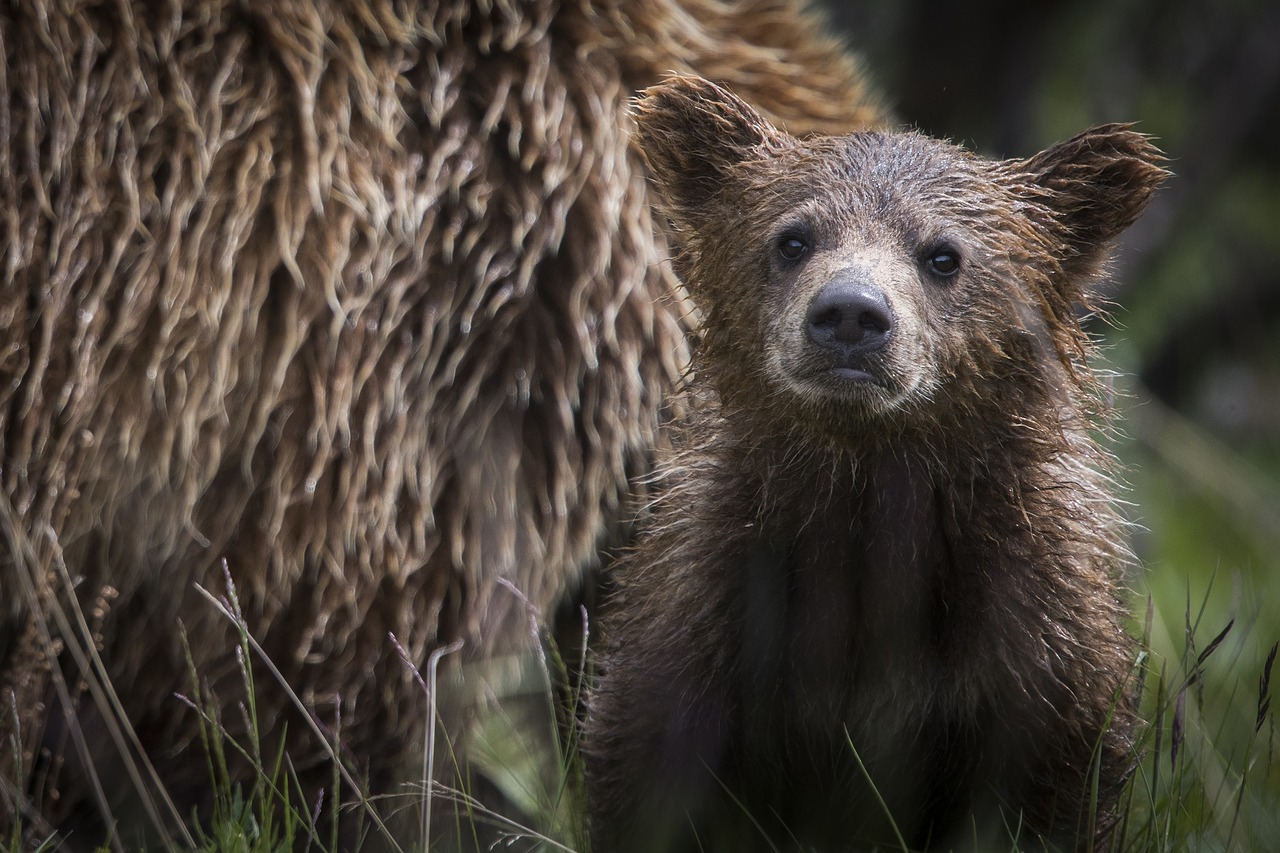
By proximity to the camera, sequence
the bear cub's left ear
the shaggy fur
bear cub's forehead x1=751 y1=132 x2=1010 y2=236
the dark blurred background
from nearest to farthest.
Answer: bear cub's forehead x1=751 y1=132 x2=1010 y2=236, the bear cub's left ear, the shaggy fur, the dark blurred background

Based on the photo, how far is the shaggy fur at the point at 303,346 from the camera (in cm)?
336

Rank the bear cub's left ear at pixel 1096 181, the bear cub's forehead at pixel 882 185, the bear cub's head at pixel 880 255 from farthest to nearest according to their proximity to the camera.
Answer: the bear cub's left ear at pixel 1096 181, the bear cub's forehead at pixel 882 185, the bear cub's head at pixel 880 255

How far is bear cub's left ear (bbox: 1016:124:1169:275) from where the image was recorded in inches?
117

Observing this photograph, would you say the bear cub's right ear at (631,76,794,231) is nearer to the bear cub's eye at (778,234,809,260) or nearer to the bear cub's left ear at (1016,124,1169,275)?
the bear cub's eye at (778,234,809,260)

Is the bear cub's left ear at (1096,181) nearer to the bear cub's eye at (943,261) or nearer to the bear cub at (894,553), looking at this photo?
the bear cub at (894,553)

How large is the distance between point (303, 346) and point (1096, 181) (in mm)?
1781

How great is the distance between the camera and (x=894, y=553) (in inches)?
115

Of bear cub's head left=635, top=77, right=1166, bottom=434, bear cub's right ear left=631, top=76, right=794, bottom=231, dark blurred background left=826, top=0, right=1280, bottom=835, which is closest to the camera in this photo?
bear cub's head left=635, top=77, right=1166, bottom=434

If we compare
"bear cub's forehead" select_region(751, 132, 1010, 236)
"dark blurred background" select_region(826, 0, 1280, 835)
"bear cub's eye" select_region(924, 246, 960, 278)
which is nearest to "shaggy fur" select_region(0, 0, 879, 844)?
"bear cub's forehead" select_region(751, 132, 1010, 236)

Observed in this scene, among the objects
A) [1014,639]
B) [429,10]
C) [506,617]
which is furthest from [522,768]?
[429,10]

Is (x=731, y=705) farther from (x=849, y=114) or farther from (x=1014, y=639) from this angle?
(x=849, y=114)

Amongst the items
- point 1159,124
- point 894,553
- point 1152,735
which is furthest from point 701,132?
point 1159,124

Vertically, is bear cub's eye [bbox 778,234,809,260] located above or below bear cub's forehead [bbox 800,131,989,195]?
below

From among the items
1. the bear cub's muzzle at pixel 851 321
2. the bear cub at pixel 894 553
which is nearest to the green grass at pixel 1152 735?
the bear cub at pixel 894 553
